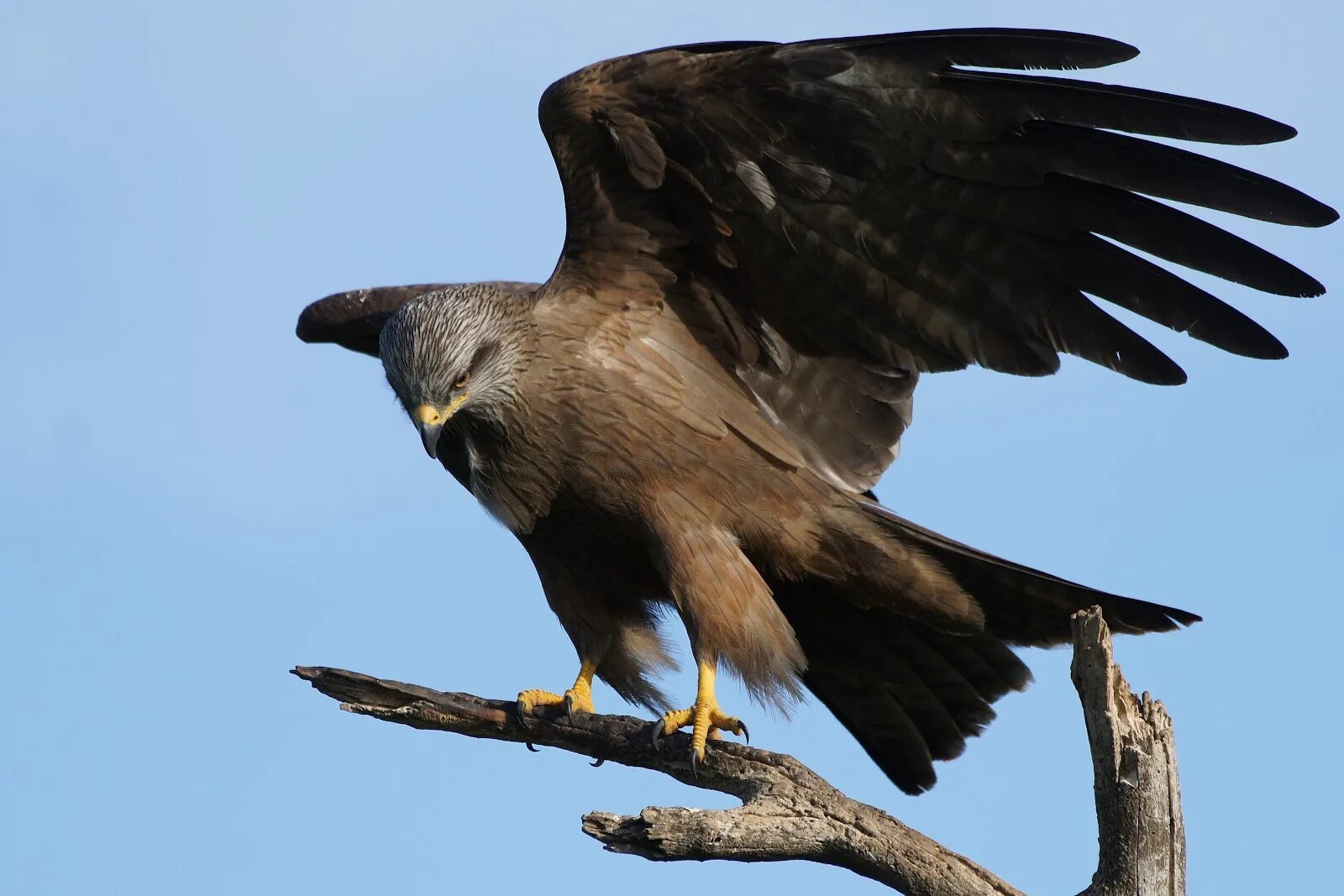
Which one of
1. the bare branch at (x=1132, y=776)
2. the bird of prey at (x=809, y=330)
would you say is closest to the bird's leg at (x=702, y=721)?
the bird of prey at (x=809, y=330)

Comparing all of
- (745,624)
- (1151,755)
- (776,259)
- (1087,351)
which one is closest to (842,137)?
(776,259)

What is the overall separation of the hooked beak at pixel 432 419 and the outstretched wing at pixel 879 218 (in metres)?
0.78

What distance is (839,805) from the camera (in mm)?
5906

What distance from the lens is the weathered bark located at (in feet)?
18.0

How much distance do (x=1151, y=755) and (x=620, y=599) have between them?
2630mm

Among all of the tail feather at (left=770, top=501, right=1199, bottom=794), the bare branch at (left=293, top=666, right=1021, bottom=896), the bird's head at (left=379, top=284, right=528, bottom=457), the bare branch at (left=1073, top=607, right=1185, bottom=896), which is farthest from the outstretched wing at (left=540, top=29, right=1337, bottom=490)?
the bare branch at (left=1073, top=607, right=1185, bottom=896)

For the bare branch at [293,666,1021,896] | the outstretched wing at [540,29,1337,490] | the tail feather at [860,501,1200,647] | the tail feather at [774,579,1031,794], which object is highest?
the outstretched wing at [540,29,1337,490]

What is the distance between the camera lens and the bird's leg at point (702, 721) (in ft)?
21.0

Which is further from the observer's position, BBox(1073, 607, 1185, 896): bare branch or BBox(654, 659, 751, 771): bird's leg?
BBox(654, 659, 751, 771): bird's leg

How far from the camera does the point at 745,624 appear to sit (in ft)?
22.1

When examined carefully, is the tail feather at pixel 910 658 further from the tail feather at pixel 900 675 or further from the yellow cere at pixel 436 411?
the yellow cere at pixel 436 411

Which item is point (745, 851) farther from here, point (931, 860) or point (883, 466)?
point (883, 466)

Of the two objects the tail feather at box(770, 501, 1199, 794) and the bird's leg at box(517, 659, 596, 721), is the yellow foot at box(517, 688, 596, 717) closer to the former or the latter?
the bird's leg at box(517, 659, 596, 721)

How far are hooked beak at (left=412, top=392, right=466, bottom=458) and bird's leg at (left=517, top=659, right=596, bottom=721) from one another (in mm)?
1097
